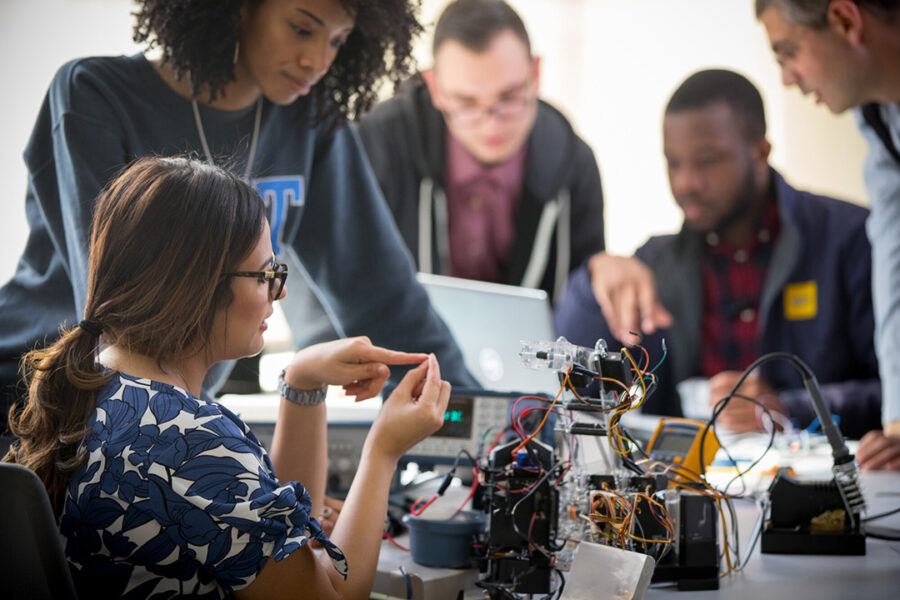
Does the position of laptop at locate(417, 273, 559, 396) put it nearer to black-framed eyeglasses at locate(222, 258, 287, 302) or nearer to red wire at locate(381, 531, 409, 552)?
red wire at locate(381, 531, 409, 552)

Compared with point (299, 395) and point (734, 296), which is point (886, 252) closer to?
point (734, 296)

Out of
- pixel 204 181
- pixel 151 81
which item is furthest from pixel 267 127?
pixel 204 181

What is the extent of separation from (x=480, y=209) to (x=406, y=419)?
197 cm

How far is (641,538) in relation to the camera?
3.83 ft

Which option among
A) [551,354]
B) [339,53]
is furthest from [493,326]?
[551,354]

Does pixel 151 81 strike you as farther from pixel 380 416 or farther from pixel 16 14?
pixel 380 416

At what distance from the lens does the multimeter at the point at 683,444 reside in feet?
5.26

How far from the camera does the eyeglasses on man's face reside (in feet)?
9.95

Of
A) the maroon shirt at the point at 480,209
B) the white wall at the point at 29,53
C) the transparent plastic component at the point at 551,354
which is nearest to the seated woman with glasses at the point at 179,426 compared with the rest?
the transparent plastic component at the point at 551,354

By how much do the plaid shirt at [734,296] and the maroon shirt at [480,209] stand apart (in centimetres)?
74

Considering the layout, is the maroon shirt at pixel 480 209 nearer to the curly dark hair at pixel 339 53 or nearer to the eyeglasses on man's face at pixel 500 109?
the eyeglasses on man's face at pixel 500 109

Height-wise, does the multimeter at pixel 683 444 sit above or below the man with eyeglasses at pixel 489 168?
below

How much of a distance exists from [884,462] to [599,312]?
1076 millimetres

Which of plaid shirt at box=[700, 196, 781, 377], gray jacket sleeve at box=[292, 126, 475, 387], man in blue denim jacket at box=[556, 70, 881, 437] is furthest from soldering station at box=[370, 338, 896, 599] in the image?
plaid shirt at box=[700, 196, 781, 377]
